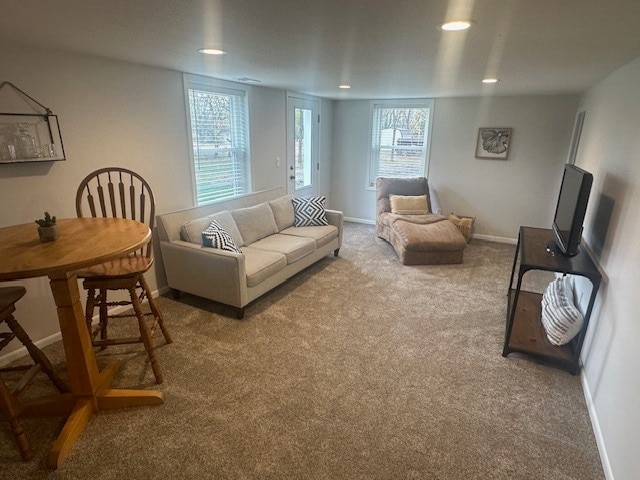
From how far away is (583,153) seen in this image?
12.3ft

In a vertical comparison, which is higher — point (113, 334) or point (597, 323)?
point (597, 323)

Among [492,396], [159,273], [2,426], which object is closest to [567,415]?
[492,396]

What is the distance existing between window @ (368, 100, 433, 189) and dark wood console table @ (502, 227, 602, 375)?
302 cm

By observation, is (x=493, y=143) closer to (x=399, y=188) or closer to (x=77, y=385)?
(x=399, y=188)

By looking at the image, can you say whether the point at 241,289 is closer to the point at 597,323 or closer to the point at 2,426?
the point at 2,426

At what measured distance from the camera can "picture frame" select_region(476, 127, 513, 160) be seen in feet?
16.6

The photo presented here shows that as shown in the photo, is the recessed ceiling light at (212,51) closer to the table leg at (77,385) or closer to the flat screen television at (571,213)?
the table leg at (77,385)

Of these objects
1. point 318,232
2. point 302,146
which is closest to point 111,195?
point 318,232

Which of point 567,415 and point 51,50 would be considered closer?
point 567,415

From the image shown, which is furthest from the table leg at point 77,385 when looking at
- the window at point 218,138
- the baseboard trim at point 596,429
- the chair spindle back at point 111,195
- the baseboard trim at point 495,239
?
the baseboard trim at point 495,239

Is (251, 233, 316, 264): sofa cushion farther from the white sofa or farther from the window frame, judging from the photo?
the window frame

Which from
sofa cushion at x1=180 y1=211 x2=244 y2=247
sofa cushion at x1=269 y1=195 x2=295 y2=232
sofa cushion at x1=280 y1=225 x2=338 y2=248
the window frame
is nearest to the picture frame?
the window frame

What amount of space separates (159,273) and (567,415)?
10.9ft

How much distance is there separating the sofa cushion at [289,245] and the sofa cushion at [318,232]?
116 mm
